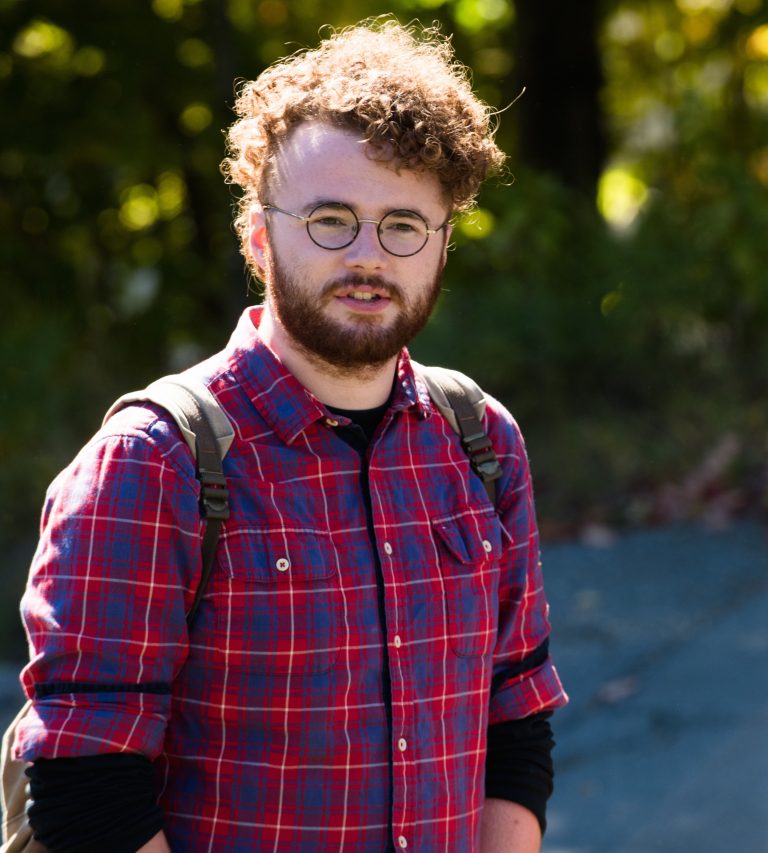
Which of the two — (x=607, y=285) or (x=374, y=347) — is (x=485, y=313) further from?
(x=374, y=347)

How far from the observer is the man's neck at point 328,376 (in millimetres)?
2172

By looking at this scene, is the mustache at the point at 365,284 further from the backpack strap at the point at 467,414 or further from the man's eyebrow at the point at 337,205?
the backpack strap at the point at 467,414

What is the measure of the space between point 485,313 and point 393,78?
646cm

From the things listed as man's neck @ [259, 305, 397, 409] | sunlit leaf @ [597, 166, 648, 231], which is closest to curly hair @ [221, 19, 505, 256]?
man's neck @ [259, 305, 397, 409]

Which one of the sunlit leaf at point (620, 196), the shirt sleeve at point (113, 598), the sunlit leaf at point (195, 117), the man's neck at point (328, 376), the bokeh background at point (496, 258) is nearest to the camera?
the shirt sleeve at point (113, 598)

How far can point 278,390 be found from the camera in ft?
6.86

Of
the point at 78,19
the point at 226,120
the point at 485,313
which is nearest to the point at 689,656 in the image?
the point at 485,313

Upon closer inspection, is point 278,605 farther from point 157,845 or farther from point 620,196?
point 620,196

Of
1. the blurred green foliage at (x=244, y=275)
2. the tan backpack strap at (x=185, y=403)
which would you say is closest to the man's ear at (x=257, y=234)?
the tan backpack strap at (x=185, y=403)

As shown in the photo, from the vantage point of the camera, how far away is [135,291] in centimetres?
1060

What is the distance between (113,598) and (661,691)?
12.6 ft

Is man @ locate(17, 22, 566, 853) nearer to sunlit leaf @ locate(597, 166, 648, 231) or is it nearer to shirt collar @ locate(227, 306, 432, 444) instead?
shirt collar @ locate(227, 306, 432, 444)

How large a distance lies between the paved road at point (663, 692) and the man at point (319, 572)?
2.25 meters

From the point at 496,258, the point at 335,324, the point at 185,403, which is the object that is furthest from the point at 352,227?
the point at 496,258
